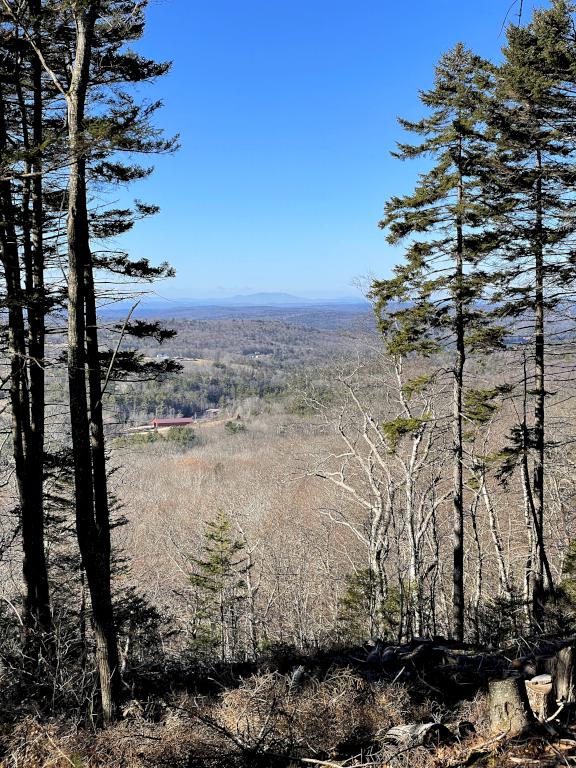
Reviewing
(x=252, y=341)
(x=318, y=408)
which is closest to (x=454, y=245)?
(x=318, y=408)

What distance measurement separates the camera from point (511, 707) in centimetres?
323

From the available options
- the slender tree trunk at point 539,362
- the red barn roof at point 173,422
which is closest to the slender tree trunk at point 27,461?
the slender tree trunk at point 539,362

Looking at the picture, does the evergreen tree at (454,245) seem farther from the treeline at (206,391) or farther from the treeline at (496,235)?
the treeline at (206,391)

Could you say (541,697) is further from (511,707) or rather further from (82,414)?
(82,414)

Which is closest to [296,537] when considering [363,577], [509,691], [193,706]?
[363,577]

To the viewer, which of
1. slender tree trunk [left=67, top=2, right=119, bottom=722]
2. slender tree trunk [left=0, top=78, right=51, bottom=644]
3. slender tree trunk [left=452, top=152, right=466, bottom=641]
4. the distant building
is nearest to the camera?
slender tree trunk [left=67, top=2, right=119, bottom=722]

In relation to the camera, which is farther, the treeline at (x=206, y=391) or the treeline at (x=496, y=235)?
the treeline at (x=206, y=391)

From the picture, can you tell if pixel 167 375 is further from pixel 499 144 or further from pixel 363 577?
pixel 363 577

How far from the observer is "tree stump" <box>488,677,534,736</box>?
321cm

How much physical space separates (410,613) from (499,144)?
40.8ft

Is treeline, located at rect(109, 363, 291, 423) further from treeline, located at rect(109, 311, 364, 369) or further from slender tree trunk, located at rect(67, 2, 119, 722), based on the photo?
slender tree trunk, located at rect(67, 2, 119, 722)

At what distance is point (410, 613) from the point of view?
14.9 metres

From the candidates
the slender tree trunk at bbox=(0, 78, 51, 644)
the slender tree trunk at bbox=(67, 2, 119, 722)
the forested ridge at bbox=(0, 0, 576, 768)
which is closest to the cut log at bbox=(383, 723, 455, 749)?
the forested ridge at bbox=(0, 0, 576, 768)

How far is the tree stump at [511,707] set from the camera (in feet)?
10.5
